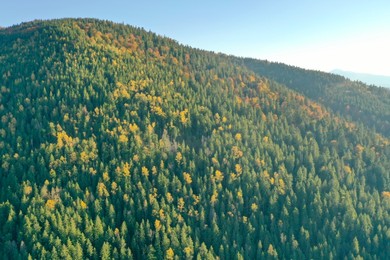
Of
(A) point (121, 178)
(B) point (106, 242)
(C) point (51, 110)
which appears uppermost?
(C) point (51, 110)

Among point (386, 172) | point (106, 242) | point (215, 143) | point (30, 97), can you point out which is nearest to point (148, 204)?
point (106, 242)

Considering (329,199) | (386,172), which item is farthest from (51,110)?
(386,172)

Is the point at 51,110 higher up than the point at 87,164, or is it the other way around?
the point at 51,110

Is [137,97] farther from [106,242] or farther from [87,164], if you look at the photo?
[106,242]

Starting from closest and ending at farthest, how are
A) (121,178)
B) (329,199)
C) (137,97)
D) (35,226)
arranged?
(35,226) → (121,178) → (329,199) → (137,97)

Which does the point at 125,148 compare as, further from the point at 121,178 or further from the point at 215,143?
the point at 215,143

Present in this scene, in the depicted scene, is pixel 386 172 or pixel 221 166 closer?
pixel 221 166

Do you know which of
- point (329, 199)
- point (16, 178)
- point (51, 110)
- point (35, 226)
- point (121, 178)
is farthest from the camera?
point (51, 110)

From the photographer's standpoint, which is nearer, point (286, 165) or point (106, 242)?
point (106, 242)

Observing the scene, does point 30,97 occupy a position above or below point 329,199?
above
